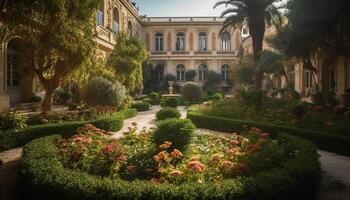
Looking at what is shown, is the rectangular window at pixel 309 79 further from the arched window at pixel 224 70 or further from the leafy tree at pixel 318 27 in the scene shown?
the arched window at pixel 224 70

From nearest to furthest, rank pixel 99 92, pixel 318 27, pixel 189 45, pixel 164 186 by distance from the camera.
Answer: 1. pixel 164 186
2. pixel 318 27
3. pixel 99 92
4. pixel 189 45

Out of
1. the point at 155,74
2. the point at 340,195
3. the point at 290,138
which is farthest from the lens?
the point at 155,74

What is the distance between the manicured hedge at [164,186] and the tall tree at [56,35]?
A: 21.2 feet

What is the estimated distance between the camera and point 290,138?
812 cm

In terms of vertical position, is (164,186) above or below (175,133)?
below

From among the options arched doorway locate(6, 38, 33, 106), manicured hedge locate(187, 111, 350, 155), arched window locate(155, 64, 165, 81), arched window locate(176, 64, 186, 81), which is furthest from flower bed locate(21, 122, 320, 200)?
arched window locate(176, 64, 186, 81)

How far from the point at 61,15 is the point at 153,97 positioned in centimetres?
1817

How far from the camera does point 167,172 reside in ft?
17.8

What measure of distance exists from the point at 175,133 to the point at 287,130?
16.1ft

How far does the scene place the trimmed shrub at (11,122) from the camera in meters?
9.77

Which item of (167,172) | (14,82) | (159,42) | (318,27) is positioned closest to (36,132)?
(167,172)

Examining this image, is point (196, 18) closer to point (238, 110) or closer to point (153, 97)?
point (153, 97)

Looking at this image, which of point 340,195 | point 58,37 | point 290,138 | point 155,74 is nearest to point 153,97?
point 155,74

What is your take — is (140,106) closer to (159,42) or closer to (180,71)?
(180,71)
